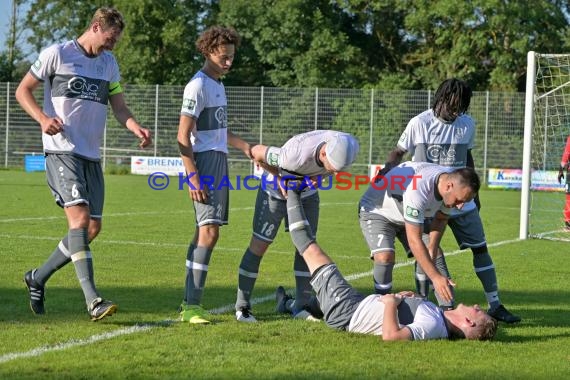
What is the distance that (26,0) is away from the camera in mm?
50000

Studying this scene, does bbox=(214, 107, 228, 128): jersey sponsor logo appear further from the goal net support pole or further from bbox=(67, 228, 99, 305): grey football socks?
the goal net support pole

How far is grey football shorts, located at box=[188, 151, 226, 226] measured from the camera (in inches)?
264

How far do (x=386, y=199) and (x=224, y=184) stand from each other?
1.21 meters

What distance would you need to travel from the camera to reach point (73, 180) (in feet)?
21.4

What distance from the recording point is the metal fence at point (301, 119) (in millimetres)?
30484

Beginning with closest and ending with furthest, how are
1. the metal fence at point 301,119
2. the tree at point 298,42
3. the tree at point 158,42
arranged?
the metal fence at point 301,119 < the tree at point 298,42 < the tree at point 158,42

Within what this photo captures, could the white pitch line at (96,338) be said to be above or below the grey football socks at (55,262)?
below

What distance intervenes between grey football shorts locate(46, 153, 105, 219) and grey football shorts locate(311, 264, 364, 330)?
68.2 inches

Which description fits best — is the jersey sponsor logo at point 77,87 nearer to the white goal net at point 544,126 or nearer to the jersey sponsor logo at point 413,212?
the jersey sponsor logo at point 413,212

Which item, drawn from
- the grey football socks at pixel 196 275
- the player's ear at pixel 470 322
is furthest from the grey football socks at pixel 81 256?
the player's ear at pixel 470 322

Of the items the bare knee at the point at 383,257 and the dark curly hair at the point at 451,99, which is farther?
the dark curly hair at the point at 451,99

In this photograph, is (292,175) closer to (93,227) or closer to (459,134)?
(93,227)

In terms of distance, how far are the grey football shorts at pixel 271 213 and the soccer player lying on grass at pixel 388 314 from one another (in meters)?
0.61

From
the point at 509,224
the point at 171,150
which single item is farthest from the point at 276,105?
the point at 509,224
